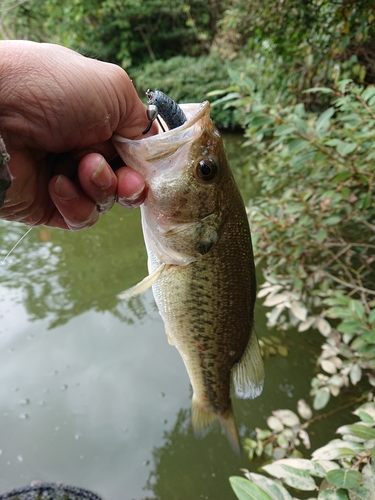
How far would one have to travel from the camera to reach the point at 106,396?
2961 millimetres

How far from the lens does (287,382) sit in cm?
294

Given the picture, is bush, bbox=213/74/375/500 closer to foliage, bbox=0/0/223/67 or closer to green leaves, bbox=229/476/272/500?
green leaves, bbox=229/476/272/500

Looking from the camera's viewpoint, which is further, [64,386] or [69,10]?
[69,10]

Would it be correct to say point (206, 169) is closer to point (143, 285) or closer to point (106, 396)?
point (143, 285)

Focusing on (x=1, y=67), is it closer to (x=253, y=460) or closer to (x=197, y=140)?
(x=197, y=140)

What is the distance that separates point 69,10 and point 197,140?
1294 cm

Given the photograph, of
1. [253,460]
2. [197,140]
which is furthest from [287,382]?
[197,140]

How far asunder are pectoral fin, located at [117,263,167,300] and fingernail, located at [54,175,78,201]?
356 mm

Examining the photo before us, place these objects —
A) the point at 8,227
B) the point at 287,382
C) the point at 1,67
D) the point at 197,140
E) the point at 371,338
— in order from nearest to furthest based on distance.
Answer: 1. the point at 1,67
2. the point at 197,140
3. the point at 371,338
4. the point at 287,382
5. the point at 8,227

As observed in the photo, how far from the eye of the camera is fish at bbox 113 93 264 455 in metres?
1.14

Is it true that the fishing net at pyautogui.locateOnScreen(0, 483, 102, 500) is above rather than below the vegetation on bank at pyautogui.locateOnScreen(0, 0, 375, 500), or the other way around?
below

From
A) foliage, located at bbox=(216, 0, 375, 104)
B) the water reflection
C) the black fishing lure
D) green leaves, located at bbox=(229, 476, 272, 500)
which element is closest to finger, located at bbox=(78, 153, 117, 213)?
the black fishing lure

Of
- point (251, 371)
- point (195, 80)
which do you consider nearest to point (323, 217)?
point (251, 371)

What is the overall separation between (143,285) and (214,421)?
32.3 inches
